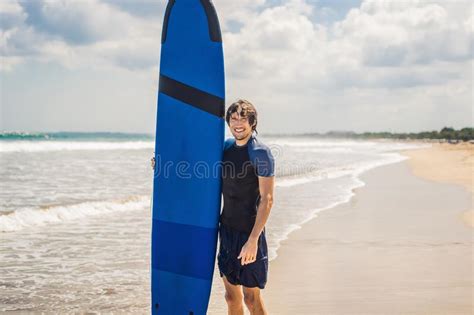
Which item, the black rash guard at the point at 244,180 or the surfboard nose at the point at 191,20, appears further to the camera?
the surfboard nose at the point at 191,20

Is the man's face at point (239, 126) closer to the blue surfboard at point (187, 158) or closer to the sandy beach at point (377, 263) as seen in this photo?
the blue surfboard at point (187, 158)

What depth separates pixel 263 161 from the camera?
2.31 meters

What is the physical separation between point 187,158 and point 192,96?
0.37m

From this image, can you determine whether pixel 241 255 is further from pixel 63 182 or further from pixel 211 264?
pixel 63 182

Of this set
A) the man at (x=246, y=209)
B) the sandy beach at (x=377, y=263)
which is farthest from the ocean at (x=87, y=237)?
the man at (x=246, y=209)

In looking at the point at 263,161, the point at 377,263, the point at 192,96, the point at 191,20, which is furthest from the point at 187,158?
the point at 377,263

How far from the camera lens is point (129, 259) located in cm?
461

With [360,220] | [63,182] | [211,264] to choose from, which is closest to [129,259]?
[211,264]

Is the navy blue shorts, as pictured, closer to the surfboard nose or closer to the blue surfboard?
the blue surfboard

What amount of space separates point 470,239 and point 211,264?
3685mm

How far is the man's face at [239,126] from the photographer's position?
2391 millimetres

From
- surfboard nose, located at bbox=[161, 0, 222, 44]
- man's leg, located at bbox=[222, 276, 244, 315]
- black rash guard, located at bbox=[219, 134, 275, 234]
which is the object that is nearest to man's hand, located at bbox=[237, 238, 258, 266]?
black rash guard, located at bbox=[219, 134, 275, 234]

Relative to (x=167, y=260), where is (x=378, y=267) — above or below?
below

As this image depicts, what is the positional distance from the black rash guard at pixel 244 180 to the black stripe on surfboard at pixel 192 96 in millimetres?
428
